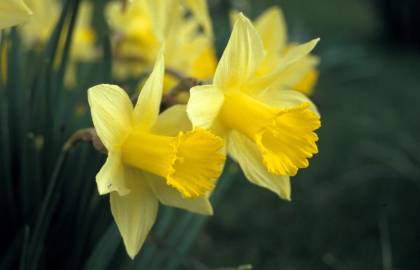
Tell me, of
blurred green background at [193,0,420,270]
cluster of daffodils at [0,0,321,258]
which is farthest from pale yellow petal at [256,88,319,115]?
blurred green background at [193,0,420,270]

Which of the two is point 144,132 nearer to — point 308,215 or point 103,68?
point 103,68

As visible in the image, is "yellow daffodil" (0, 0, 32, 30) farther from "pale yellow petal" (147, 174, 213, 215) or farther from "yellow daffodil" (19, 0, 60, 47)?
"yellow daffodil" (19, 0, 60, 47)

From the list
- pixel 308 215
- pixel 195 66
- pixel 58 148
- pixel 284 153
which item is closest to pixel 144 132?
pixel 284 153

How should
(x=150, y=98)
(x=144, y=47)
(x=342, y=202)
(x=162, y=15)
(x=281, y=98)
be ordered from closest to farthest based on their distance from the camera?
(x=150, y=98) < (x=281, y=98) < (x=162, y=15) < (x=144, y=47) < (x=342, y=202)

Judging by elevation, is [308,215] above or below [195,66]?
below

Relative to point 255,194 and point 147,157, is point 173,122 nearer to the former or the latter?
point 147,157

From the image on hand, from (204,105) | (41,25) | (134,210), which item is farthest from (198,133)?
(41,25)
